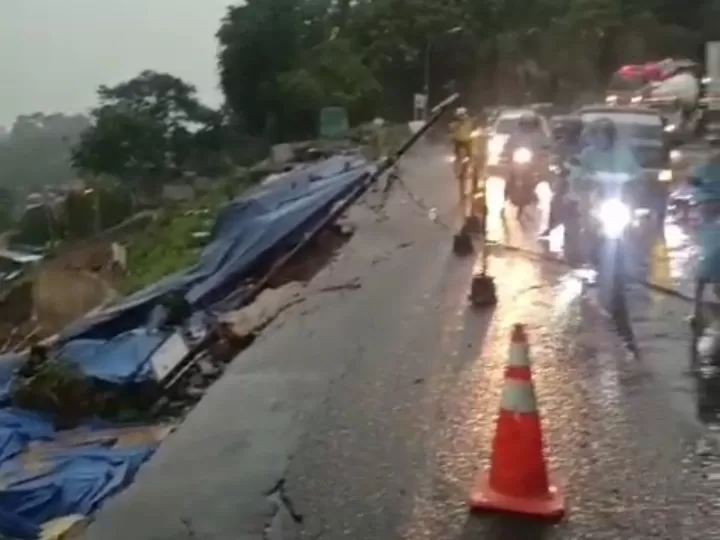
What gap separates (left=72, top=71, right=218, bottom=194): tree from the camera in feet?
144

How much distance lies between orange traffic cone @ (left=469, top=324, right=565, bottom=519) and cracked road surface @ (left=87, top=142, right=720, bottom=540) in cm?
11

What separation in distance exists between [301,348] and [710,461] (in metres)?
3.83

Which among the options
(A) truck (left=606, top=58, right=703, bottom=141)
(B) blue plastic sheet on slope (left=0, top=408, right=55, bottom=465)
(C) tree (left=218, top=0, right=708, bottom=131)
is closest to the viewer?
(B) blue plastic sheet on slope (left=0, top=408, right=55, bottom=465)

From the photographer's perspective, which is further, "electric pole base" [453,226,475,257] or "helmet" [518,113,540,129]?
"helmet" [518,113,540,129]

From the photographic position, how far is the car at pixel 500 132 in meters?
23.3

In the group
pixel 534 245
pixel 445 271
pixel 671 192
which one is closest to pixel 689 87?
pixel 671 192

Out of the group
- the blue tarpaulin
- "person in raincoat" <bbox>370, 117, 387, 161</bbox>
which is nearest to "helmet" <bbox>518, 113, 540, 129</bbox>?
the blue tarpaulin

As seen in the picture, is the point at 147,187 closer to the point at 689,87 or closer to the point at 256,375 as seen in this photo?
the point at 689,87

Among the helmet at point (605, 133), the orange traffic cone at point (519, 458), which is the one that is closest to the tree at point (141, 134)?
the helmet at point (605, 133)

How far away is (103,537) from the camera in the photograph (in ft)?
17.7

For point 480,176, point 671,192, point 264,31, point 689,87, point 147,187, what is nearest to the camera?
point 480,176

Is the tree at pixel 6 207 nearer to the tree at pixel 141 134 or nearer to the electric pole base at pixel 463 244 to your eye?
the tree at pixel 141 134

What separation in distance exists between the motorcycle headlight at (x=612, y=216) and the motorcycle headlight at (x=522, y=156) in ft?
17.3

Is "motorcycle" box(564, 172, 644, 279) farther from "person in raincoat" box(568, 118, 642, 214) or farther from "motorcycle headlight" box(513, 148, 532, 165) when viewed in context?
"motorcycle headlight" box(513, 148, 532, 165)
